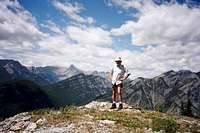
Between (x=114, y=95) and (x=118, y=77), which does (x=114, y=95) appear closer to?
(x=114, y=95)

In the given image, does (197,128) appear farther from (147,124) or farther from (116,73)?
(116,73)

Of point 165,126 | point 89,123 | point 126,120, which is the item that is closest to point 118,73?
point 126,120

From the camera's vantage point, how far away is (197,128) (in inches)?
648

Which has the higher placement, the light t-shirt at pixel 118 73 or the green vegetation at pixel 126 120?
the light t-shirt at pixel 118 73

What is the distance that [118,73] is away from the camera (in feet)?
68.4

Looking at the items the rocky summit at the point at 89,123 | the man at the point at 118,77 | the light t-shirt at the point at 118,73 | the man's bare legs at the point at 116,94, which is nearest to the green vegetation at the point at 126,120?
the rocky summit at the point at 89,123

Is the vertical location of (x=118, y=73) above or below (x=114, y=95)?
above

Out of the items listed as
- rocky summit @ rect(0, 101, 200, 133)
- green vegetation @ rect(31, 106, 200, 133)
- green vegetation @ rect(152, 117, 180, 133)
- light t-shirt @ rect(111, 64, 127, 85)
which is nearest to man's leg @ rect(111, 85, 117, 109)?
light t-shirt @ rect(111, 64, 127, 85)

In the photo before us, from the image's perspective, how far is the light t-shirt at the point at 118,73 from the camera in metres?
20.8

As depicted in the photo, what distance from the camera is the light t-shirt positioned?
68.3ft

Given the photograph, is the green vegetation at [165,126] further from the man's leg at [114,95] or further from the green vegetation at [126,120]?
the man's leg at [114,95]

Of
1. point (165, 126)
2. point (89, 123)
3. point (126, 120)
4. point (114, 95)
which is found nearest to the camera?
point (165, 126)

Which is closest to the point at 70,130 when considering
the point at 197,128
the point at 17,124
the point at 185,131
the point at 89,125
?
the point at 89,125

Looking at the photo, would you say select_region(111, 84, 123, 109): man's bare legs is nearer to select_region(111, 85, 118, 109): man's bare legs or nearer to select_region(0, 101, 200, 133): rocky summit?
select_region(111, 85, 118, 109): man's bare legs
